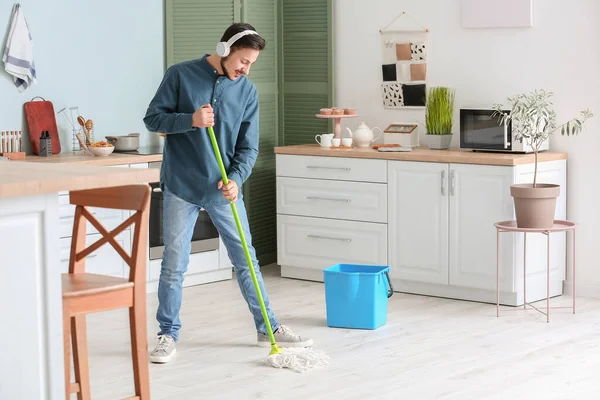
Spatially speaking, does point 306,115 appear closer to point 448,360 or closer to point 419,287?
point 419,287

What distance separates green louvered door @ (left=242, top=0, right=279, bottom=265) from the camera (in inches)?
252

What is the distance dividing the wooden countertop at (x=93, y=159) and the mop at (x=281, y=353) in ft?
4.19

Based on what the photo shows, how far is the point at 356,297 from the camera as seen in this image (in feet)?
15.7

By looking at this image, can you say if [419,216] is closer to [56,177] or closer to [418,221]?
[418,221]

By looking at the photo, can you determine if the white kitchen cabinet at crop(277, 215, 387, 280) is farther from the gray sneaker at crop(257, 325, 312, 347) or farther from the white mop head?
the white mop head

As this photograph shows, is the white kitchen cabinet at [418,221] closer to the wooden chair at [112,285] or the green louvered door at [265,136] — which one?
the green louvered door at [265,136]

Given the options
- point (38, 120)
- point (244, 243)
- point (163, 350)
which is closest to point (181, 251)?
point (244, 243)

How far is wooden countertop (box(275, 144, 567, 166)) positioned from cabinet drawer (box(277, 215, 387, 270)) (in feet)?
1.29

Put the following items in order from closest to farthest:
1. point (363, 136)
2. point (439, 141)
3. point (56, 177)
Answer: point (56, 177), point (439, 141), point (363, 136)

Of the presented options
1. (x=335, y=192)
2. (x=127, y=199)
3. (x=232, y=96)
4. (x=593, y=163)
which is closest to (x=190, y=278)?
(x=335, y=192)

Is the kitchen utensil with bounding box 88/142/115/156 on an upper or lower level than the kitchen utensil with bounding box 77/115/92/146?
lower

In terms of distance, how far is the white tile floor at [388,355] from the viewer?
12.7 ft

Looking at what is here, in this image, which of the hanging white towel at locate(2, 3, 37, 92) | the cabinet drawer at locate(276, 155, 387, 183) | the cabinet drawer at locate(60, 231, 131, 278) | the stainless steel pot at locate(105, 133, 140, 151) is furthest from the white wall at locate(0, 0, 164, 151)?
the cabinet drawer at locate(276, 155, 387, 183)

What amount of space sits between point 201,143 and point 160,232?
1617mm
